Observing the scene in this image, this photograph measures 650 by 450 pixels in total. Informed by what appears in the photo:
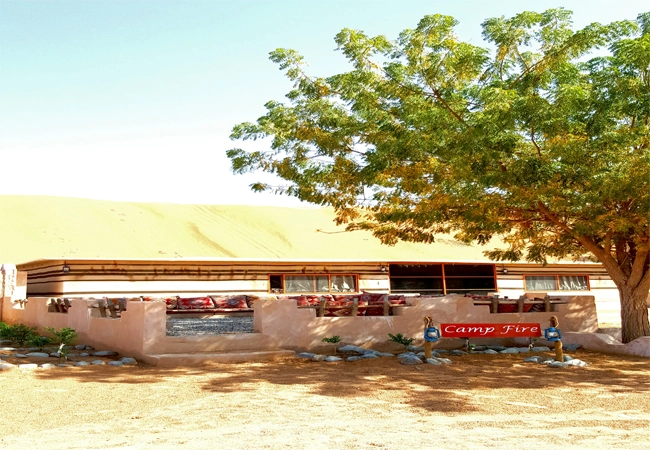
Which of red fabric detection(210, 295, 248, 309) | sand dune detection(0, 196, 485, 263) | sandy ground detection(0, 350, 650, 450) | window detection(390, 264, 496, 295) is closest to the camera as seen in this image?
sandy ground detection(0, 350, 650, 450)

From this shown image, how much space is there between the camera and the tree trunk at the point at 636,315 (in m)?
13.3

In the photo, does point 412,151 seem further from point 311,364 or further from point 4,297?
point 4,297

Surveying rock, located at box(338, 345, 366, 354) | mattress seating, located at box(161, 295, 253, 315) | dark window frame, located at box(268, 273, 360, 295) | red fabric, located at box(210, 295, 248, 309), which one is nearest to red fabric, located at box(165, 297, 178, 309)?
mattress seating, located at box(161, 295, 253, 315)

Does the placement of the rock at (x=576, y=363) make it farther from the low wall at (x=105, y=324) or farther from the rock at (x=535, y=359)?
the low wall at (x=105, y=324)

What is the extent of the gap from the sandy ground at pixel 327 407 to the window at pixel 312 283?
1202cm

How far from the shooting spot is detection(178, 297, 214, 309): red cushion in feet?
61.4

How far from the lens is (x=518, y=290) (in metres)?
26.0

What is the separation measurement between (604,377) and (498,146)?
162 inches

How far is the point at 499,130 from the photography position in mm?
10516

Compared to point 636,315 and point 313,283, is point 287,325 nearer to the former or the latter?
point 636,315

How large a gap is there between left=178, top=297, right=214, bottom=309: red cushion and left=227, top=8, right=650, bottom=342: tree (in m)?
7.08

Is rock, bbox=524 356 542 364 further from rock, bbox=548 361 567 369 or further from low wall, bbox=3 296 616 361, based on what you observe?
low wall, bbox=3 296 616 361

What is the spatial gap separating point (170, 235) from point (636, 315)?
42.6 metres

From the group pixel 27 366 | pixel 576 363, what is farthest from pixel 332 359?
pixel 27 366
